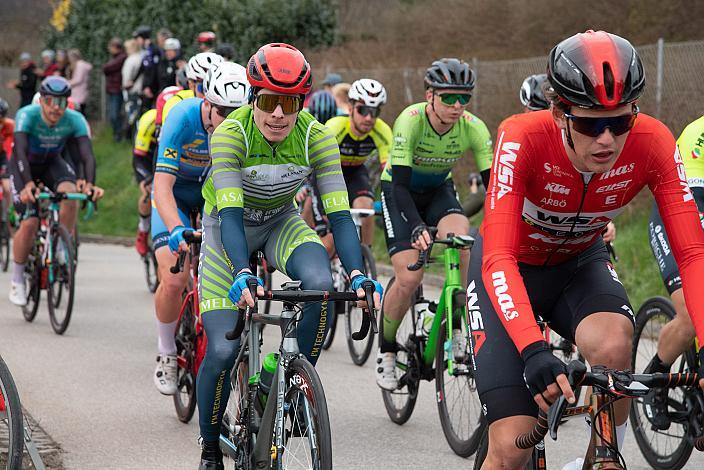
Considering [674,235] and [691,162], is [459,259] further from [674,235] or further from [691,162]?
[674,235]

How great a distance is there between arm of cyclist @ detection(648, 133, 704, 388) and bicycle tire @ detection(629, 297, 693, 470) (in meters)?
2.00

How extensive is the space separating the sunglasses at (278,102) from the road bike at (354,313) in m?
3.50

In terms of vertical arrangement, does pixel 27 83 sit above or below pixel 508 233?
below

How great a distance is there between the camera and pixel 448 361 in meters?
6.36

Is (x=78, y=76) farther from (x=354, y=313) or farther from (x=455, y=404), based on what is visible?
(x=455, y=404)

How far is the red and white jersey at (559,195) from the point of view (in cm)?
358

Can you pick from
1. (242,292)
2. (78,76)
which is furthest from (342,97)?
(78,76)

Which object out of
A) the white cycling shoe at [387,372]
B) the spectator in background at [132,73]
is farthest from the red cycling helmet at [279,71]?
the spectator in background at [132,73]

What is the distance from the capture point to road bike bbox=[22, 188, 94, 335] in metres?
10.0

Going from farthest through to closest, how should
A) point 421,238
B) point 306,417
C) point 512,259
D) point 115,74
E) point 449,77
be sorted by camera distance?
point 115,74 < point 449,77 < point 421,238 < point 306,417 < point 512,259

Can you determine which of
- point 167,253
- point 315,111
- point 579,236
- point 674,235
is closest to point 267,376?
point 579,236

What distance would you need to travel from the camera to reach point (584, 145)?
11.5 ft

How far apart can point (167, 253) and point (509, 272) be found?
3983 mm

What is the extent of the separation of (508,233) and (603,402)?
2.45 ft
